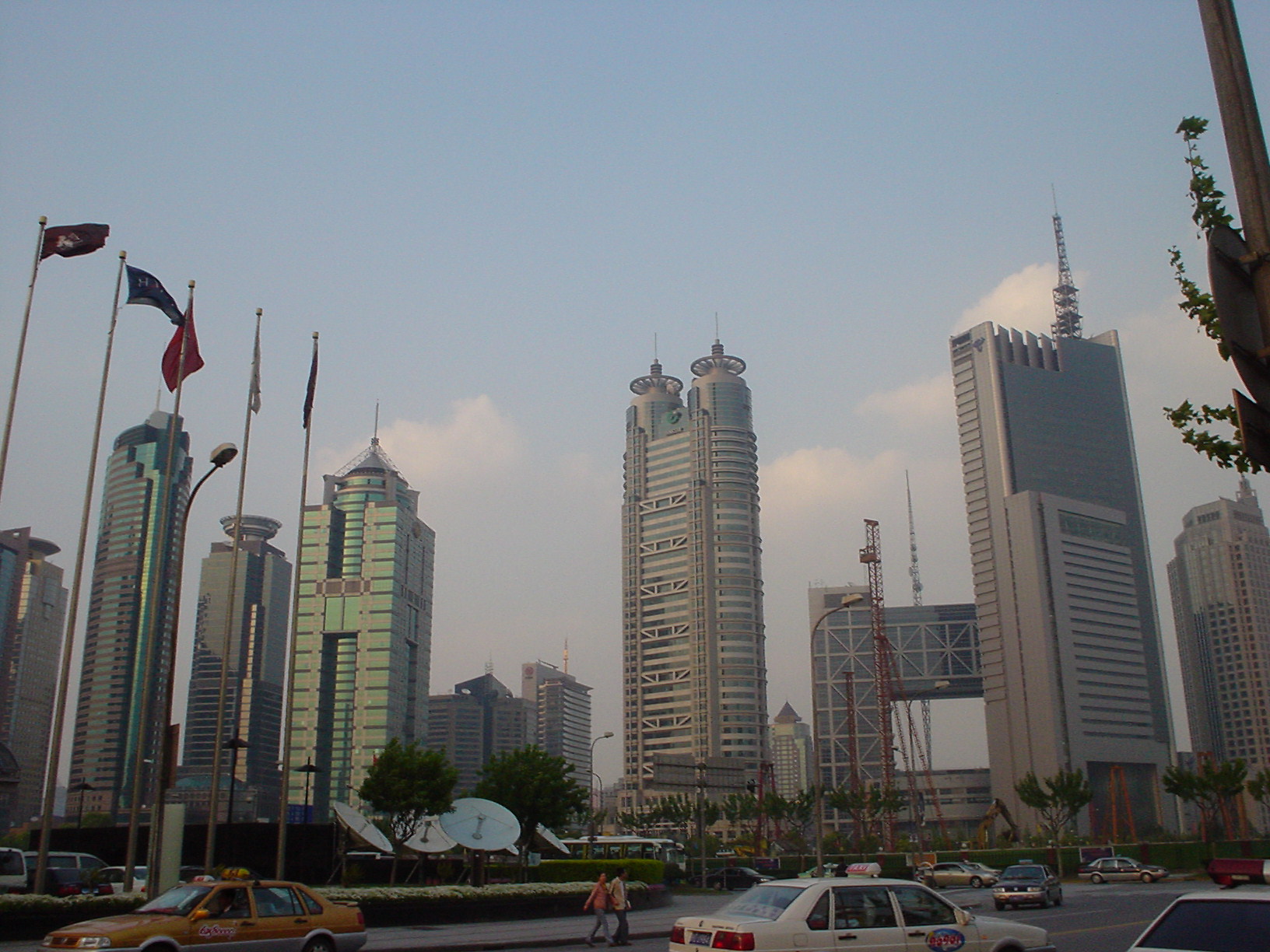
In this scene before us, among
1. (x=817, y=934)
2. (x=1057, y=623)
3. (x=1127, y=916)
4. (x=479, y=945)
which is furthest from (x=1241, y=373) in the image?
(x=1057, y=623)

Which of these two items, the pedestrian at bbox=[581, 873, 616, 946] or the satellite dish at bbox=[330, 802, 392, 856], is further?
the satellite dish at bbox=[330, 802, 392, 856]

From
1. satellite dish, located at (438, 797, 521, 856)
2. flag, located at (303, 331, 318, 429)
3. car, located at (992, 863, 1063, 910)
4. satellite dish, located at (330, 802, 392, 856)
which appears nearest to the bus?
satellite dish, located at (438, 797, 521, 856)

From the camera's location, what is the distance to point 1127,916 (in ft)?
98.9

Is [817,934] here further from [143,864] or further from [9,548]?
[9,548]

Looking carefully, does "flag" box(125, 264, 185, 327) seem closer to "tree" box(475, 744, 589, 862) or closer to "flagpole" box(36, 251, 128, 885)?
"flagpole" box(36, 251, 128, 885)

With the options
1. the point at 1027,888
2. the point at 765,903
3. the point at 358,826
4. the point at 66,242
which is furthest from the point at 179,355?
the point at 1027,888

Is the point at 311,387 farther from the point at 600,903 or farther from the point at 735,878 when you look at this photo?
the point at 735,878

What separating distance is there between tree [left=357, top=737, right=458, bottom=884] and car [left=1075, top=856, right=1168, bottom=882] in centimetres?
4195

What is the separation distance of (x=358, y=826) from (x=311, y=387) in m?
15.3

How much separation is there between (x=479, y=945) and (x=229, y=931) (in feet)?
28.5

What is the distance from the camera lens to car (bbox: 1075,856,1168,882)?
61.4 metres

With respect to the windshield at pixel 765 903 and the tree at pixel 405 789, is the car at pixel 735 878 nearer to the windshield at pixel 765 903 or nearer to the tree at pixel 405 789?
the tree at pixel 405 789

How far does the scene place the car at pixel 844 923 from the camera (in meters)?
12.5

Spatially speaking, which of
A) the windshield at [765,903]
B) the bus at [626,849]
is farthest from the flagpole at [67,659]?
the bus at [626,849]
